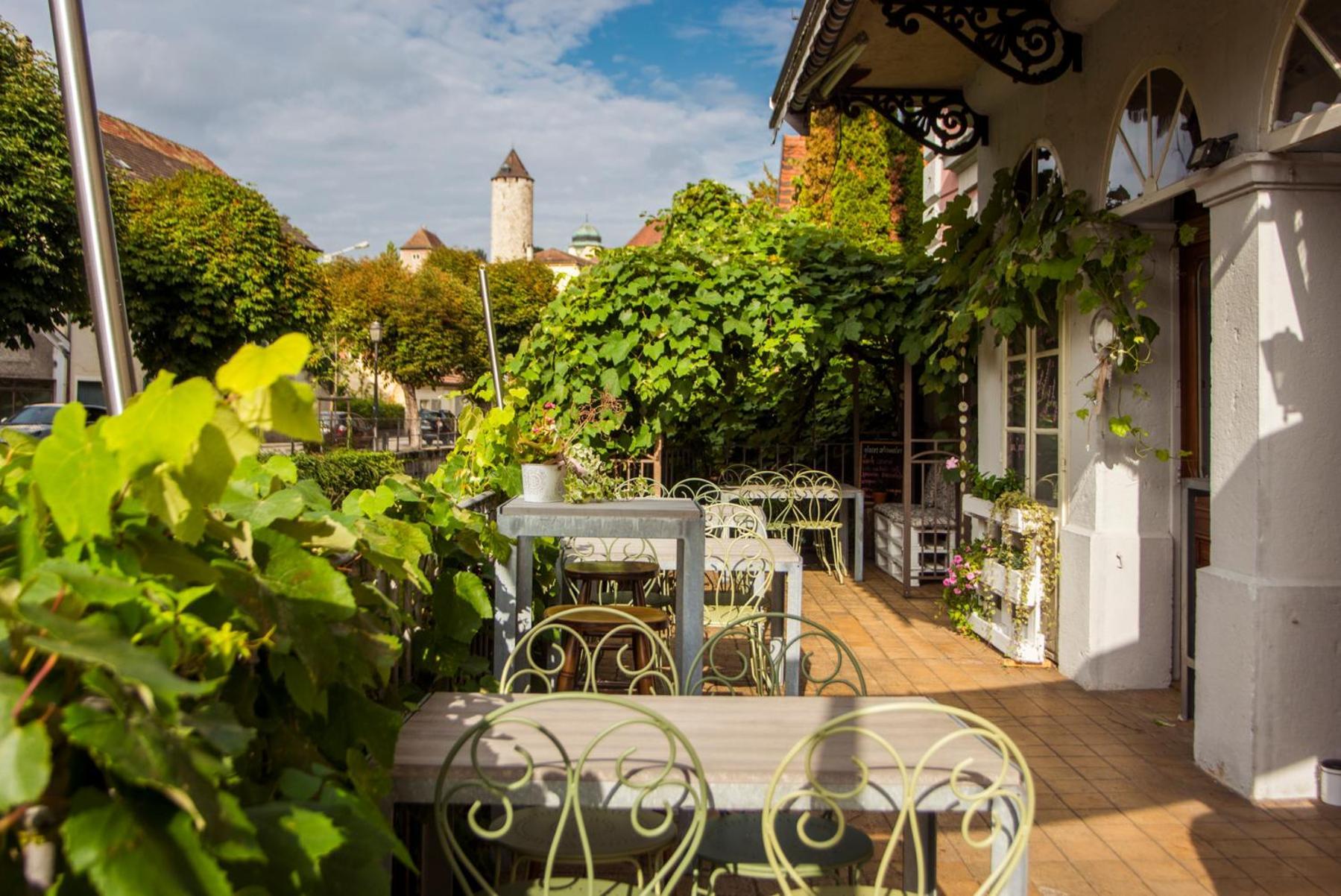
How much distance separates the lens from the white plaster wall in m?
104

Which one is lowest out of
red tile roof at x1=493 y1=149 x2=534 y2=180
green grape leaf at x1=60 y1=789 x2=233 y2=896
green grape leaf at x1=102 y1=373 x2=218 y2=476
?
green grape leaf at x1=60 y1=789 x2=233 y2=896

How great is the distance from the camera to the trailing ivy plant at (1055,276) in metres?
5.13

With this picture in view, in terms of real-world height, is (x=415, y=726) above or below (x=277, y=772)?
below

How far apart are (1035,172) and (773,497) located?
3.65 meters

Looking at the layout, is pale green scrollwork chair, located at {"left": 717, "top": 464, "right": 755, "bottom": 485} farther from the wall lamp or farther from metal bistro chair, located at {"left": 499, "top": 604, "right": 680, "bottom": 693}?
the wall lamp

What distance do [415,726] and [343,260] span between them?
161 ft

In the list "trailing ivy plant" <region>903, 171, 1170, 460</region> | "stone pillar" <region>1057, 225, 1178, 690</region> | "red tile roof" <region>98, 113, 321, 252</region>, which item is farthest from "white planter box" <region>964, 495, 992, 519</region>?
"red tile roof" <region>98, 113, 321, 252</region>

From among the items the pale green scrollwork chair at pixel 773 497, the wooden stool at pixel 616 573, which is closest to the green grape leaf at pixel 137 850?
the wooden stool at pixel 616 573

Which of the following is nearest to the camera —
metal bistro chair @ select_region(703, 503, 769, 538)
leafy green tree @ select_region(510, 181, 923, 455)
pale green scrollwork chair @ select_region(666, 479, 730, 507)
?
metal bistro chair @ select_region(703, 503, 769, 538)

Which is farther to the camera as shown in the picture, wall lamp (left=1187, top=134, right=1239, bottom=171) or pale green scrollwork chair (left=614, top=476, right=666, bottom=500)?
pale green scrollwork chair (left=614, top=476, right=666, bottom=500)

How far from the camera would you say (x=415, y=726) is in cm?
223

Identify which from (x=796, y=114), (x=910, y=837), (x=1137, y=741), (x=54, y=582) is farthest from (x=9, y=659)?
(x=796, y=114)

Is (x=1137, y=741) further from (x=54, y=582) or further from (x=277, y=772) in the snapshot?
(x=54, y=582)

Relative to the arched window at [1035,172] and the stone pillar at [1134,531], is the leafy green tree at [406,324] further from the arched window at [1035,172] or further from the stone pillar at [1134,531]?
the stone pillar at [1134,531]
